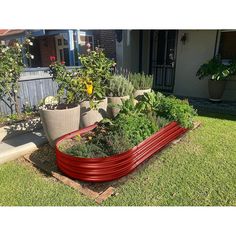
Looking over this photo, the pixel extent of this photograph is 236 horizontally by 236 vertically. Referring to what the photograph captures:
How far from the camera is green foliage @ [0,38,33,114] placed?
4.57 metres

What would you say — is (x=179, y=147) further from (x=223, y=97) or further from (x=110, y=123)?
(x=223, y=97)

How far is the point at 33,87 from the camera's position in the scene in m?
5.47

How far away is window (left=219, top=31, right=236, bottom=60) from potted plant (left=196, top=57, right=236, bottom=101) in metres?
0.59

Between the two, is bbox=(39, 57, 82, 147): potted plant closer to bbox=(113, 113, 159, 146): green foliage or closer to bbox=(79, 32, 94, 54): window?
bbox=(113, 113, 159, 146): green foliage

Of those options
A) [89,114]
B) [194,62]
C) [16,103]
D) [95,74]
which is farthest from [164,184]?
[194,62]

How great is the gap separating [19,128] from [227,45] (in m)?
6.95

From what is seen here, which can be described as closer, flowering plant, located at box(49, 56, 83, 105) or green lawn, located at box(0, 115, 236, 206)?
green lawn, located at box(0, 115, 236, 206)

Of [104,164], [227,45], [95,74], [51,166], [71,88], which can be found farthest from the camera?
[227,45]

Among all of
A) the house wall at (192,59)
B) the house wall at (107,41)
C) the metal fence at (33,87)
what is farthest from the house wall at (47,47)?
the metal fence at (33,87)

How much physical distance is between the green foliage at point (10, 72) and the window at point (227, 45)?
620cm

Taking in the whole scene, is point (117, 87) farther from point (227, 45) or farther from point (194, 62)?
point (227, 45)

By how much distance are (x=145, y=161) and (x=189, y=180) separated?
0.78 metres

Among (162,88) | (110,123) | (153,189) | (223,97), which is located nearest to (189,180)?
(153,189)

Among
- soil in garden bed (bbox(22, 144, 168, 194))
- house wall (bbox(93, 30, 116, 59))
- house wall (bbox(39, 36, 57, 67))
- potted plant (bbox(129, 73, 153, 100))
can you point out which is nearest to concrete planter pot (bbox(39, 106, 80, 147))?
soil in garden bed (bbox(22, 144, 168, 194))
